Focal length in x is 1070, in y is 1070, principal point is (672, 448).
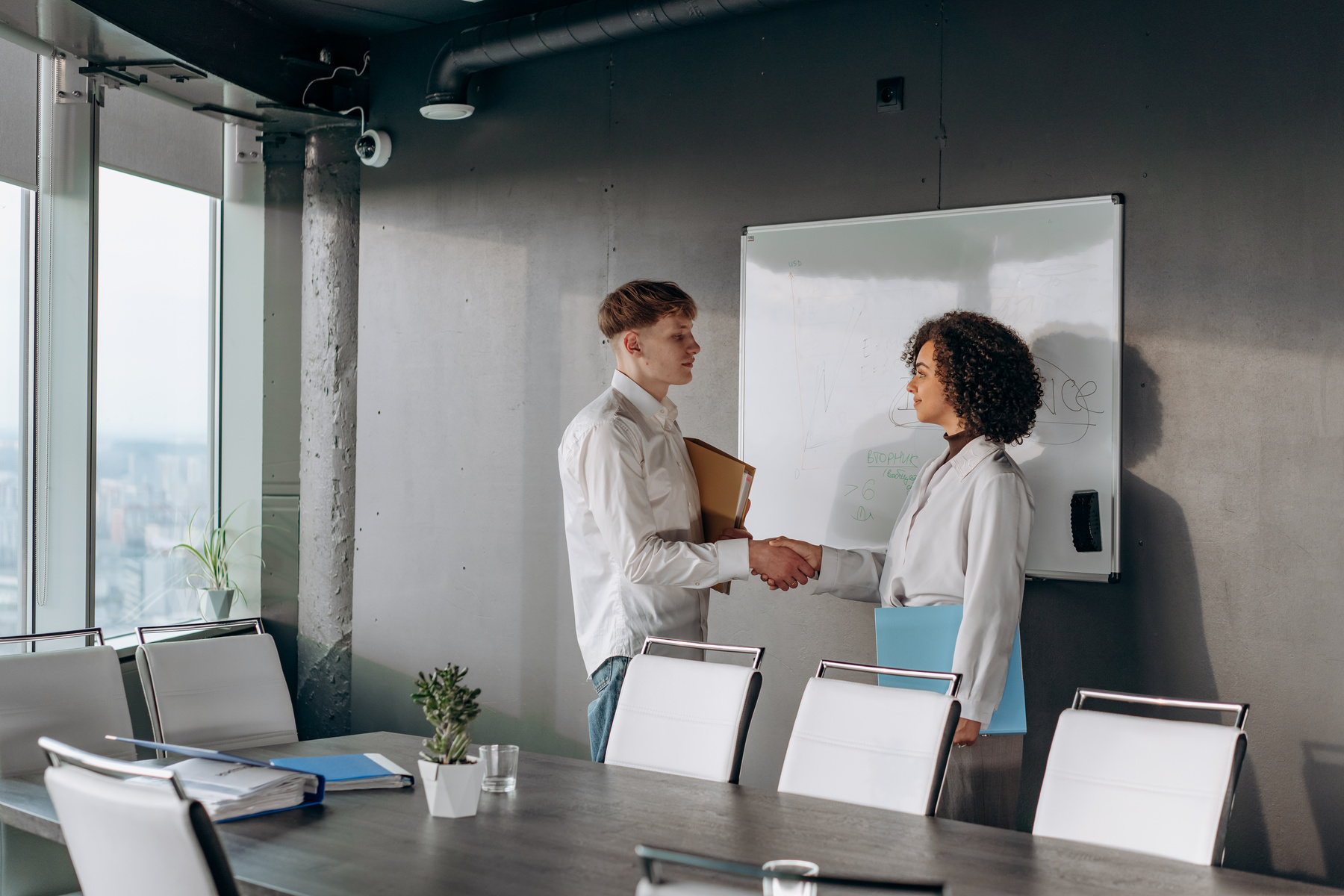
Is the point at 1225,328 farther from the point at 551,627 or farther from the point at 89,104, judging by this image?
the point at 89,104

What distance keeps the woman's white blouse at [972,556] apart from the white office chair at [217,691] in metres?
1.91

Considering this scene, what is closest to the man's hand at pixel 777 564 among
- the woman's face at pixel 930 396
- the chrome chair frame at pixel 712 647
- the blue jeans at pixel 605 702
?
the chrome chair frame at pixel 712 647

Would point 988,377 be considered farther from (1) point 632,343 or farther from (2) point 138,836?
(2) point 138,836

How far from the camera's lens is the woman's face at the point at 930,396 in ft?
11.1

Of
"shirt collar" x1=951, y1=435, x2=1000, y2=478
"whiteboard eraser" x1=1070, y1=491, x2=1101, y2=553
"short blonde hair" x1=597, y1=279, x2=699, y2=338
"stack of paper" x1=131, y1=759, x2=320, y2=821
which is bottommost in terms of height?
"stack of paper" x1=131, y1=759, x2=320, y2=821

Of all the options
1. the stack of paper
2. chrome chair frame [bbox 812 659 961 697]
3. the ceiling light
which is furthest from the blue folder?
the ceiling light

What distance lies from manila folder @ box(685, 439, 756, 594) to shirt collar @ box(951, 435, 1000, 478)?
0.69 meters

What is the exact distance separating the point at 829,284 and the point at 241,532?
3.41 m

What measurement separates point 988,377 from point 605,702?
1556 millimetres

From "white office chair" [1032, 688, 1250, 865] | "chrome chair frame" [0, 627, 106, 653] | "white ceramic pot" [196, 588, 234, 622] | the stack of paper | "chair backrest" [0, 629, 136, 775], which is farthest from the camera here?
"white ceramic pot" [196, 588, 234, 622]

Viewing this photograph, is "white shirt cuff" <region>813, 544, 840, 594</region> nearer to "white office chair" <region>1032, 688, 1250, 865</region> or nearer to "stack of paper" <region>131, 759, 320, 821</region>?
"white office chair" <region>1032, 688, 1250, 865</region>

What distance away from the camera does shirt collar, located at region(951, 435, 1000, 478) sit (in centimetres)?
313

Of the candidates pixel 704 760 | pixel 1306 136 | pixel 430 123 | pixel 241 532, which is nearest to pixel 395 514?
pixel 241 532

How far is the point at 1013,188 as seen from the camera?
3824 millimetres
